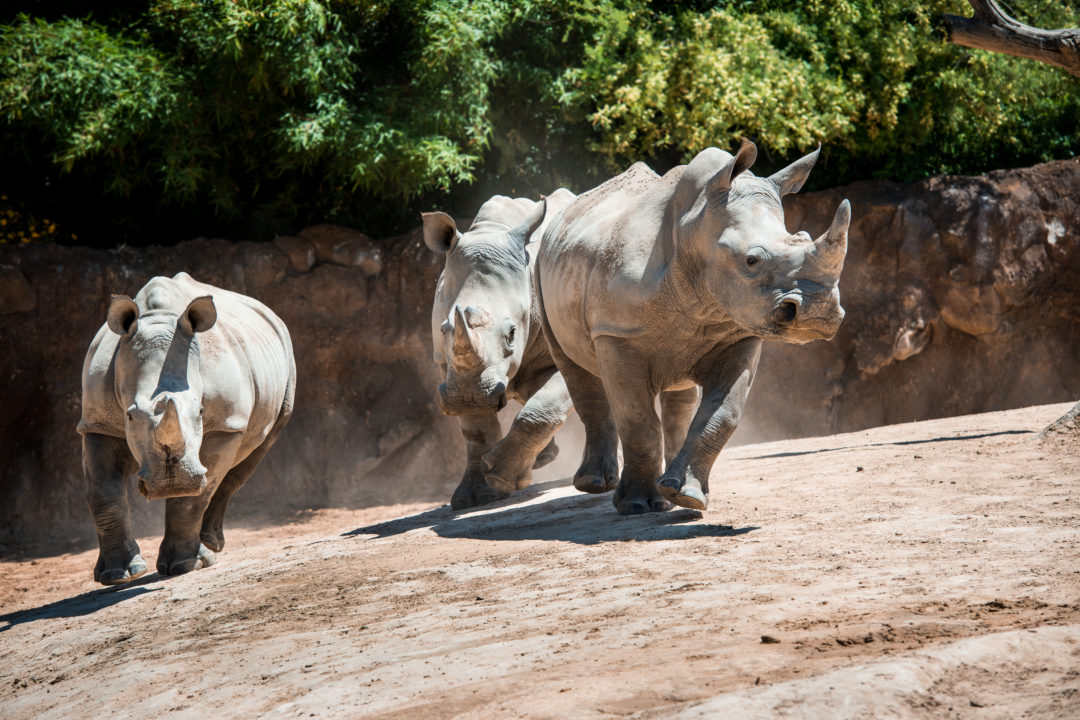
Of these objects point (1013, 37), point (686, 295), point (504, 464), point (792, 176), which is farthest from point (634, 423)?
point (1013, 37)

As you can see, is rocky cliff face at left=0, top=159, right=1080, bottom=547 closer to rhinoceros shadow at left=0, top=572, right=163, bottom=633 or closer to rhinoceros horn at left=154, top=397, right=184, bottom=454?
rhinoceros shadow at left=0, top=572, right=163, bottom=633

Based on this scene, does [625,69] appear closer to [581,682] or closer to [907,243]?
[907,243]

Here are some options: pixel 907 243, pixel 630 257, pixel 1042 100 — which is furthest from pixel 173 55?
pixel 1042 100

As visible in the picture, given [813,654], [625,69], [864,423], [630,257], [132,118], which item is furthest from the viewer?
[864,423]

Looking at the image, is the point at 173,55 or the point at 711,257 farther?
the point at 173,55

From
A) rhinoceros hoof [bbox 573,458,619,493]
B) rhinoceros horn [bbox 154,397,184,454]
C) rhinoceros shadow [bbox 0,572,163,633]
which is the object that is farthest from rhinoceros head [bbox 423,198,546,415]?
rhinoceros shadow [bbox 0,572,163,633]

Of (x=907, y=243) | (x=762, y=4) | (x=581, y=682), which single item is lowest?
(x=581, y=682)

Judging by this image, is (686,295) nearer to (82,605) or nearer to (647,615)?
(647,615)

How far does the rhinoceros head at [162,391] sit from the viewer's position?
18.3 ft

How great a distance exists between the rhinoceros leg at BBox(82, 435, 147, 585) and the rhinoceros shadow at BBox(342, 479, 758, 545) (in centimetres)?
128

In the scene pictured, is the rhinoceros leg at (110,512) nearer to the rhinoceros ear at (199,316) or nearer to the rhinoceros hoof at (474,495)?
the rhinoceros ear at (199,316)

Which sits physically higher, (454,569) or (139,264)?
(139,264)

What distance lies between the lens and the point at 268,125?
35.4 ft

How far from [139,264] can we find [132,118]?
4.93 ft
